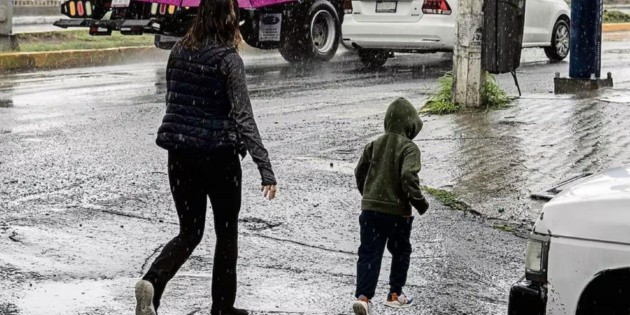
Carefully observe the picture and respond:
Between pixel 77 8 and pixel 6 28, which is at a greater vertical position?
pixel 77 8

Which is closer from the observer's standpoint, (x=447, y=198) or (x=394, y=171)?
(x=394, y=171)

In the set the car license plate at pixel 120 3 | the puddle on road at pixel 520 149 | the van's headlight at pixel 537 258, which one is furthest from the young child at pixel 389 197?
the car license plate at pixel 120 3

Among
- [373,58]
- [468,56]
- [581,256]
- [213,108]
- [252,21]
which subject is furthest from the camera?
[373,58]

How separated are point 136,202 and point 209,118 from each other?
292 cm

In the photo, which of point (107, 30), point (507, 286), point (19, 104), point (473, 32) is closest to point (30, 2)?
point (107, 30)

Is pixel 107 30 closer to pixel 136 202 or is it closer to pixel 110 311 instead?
pixel 136 202

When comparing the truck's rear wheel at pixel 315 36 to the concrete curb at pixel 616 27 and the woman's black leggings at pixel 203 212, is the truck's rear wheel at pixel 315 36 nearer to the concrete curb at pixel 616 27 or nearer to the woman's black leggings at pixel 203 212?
the concrete curb at pixel 616 27

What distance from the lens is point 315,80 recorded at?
16.3 metres

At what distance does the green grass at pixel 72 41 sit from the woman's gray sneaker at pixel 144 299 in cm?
1404

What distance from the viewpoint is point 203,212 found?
6.10 metres

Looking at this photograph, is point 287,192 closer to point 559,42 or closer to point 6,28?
point 6,28

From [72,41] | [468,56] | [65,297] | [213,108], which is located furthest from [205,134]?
[72,41]

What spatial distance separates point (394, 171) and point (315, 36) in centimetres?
1260

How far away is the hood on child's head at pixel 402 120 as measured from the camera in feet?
20.3
